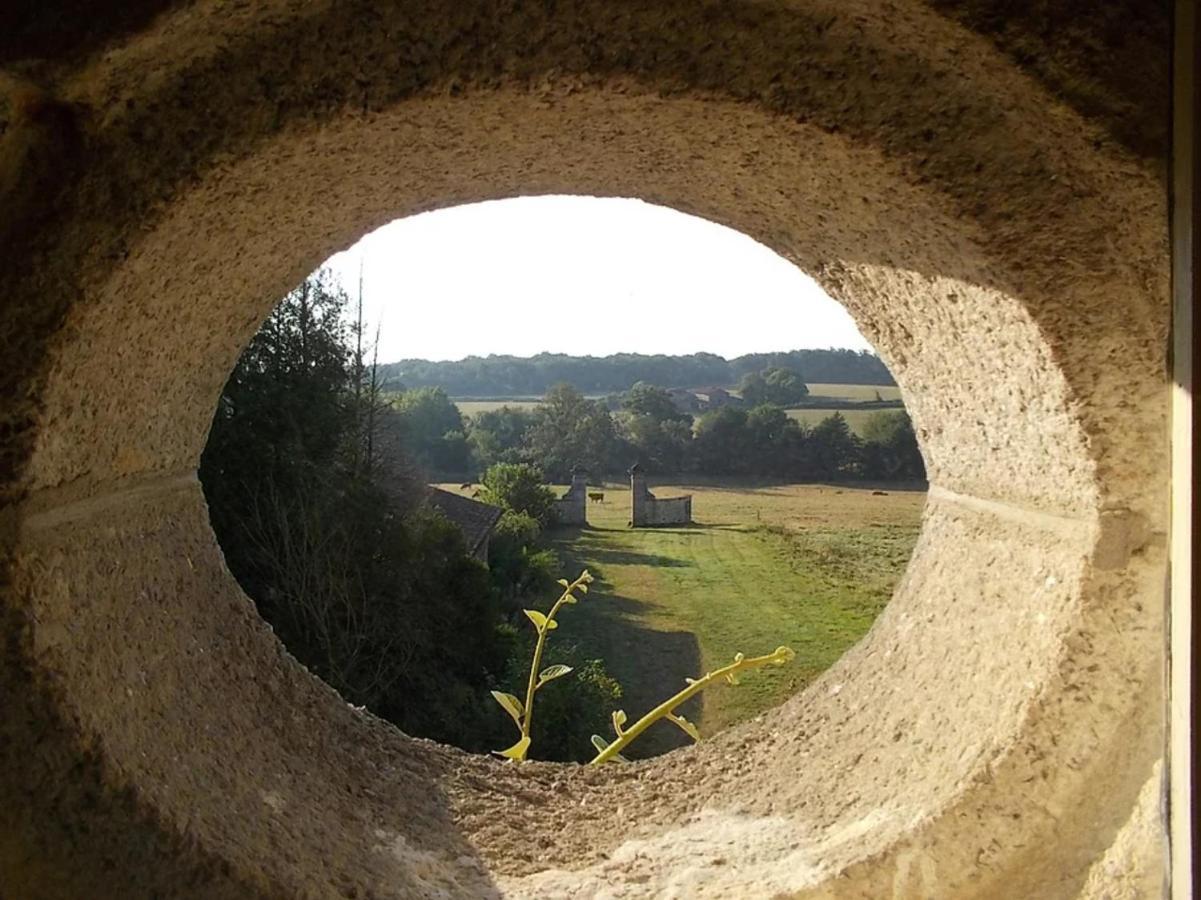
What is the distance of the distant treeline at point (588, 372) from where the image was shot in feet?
22.2

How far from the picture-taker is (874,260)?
4.29 feet

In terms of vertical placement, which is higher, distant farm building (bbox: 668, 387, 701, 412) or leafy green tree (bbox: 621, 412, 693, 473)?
distant farm building (bbox: 668, 387, 701, 412)

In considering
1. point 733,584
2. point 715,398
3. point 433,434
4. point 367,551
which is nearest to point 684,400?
point 715,398

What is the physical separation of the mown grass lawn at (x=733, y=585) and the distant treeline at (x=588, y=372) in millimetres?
1000

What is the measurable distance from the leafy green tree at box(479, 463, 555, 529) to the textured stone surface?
6358 millimetres

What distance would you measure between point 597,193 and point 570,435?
19.0 ft

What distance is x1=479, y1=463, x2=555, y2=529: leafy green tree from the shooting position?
25.7 ft

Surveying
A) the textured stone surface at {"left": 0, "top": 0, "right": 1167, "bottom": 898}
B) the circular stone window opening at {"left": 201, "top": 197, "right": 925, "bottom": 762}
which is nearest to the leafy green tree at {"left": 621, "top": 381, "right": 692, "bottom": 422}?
the circular stone window opening at {"left": 201, "top": 197, "right": 925, "bottom": 762}

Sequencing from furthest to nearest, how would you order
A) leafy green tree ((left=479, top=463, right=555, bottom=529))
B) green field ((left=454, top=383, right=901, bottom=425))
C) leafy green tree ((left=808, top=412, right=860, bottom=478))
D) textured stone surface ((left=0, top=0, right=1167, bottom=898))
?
leafy green tree ((left=479, top=463, right=555, bottom=529)) < leafy green tree ((left=808, top=412, right=860, bottom=478)) < green field ((left=454, top=383, right=901, bottom=425)) < textured stone surface ((left=0, top=0, right=1167, bottom=898))

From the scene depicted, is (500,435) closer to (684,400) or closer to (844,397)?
(684,400)

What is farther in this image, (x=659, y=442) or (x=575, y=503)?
(x=575, y=503)

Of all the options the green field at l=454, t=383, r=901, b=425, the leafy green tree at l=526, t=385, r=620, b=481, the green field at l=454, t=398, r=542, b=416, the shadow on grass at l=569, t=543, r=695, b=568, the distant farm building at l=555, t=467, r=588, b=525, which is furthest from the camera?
the green field at l=454, t=398, r=542, b=416

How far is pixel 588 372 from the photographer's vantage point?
8023mm

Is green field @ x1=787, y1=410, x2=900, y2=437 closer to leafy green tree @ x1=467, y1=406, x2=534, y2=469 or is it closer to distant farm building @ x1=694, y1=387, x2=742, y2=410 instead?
distant farm building @ x1=694, y1=387, x2=742, y2=410
